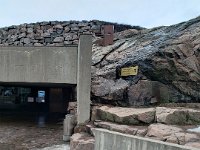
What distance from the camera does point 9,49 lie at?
10.3 meters

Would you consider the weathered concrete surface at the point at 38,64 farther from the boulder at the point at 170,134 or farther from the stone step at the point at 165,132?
the boulder at the point at 170,134

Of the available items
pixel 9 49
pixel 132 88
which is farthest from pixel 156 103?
pixel 9 49

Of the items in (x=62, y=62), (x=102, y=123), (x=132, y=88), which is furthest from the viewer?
(x=62, y=62)

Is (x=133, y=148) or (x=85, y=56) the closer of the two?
(x=133, y=148)

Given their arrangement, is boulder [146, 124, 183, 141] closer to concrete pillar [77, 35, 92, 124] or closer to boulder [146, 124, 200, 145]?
boulder [146, 124, 200, 145]

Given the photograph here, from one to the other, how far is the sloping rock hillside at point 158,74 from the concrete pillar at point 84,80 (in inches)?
23.3

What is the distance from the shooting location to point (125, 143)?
569 centimetres

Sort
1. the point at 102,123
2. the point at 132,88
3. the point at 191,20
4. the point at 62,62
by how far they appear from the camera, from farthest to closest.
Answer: the point at 191,20 < the point at 62,62 < the point at 132,88 < the point at 102,123

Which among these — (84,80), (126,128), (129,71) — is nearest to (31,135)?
(84,80)

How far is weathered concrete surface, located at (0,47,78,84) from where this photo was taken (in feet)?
32.3

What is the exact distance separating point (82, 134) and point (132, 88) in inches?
82.1

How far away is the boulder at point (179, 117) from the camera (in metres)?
7.10

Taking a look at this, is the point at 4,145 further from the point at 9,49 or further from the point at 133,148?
the point at 133,148

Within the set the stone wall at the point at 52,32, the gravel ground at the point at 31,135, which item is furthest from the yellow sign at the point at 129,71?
the stone wall at the point at 52,32
